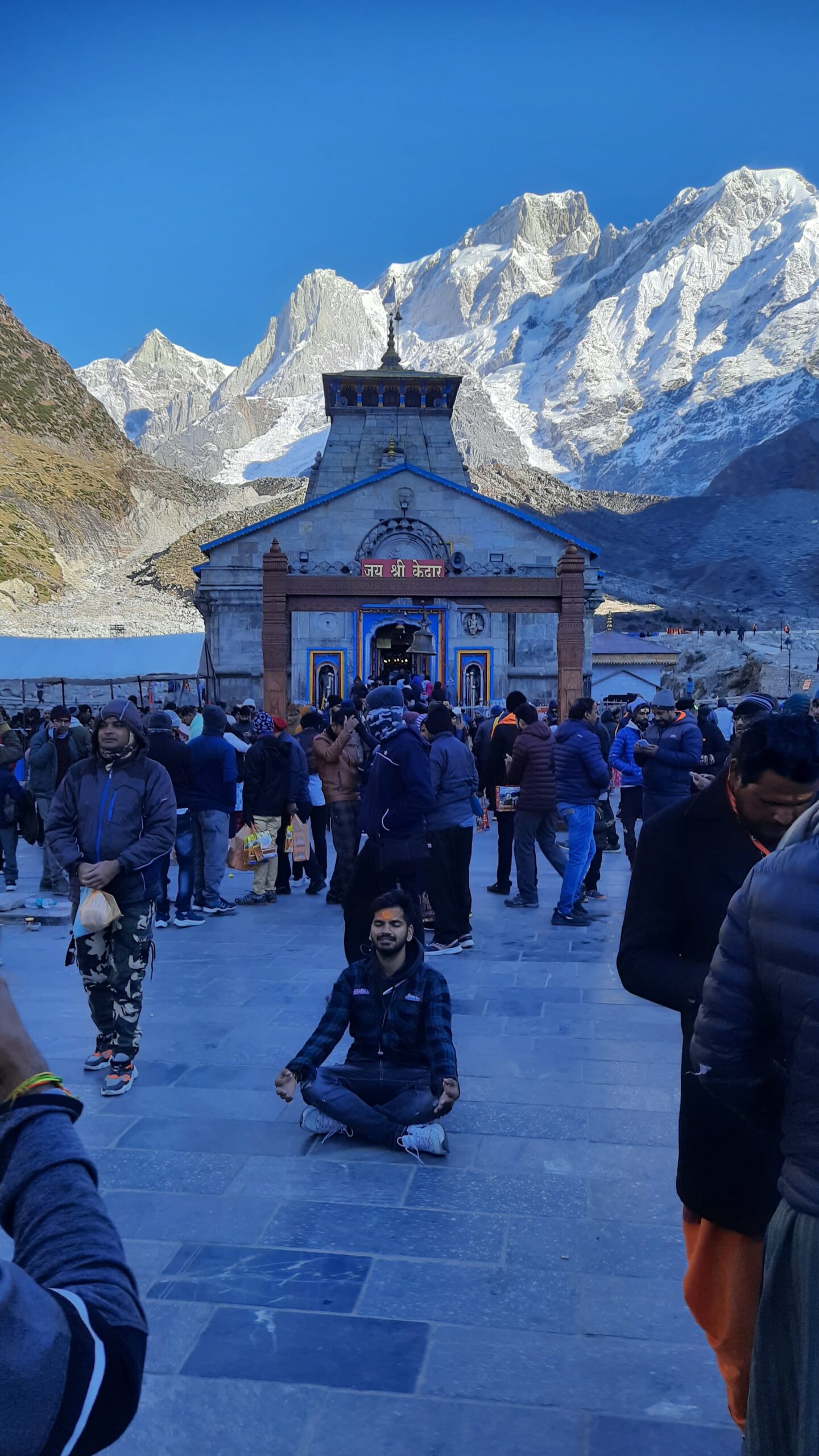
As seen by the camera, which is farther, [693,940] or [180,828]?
[180,828]

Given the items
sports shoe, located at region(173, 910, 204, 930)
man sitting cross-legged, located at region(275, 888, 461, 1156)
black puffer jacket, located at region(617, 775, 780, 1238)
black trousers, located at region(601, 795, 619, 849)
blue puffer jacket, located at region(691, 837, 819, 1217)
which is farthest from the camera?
black trousers, located at region(601, 795, 619, 849)

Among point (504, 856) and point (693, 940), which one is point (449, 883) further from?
point (693, 940)

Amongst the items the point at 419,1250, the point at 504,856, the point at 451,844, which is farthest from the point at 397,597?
the point at 419,1250

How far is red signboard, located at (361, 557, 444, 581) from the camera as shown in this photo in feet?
82.0

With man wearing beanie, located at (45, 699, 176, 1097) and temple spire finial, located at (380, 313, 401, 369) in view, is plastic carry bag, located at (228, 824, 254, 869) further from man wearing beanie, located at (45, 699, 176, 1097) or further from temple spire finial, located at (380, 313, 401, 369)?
temple spire finial, located at (380, 313, 401, 369)

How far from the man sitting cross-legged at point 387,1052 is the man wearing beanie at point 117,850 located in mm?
1069

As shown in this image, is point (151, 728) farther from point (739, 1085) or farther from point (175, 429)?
point (175, 429)

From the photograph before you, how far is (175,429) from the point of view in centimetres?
19800

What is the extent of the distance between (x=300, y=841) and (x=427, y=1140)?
18.9 ft

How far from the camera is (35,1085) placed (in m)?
1.33

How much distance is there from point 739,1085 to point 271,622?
22.3 m

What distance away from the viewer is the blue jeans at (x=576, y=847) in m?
8.62

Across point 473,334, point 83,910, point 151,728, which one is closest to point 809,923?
point 83,910

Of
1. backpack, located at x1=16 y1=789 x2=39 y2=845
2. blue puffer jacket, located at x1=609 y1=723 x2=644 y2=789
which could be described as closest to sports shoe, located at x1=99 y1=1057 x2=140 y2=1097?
backpack, located at x1=16 y1=789 x2=39 y2=845
